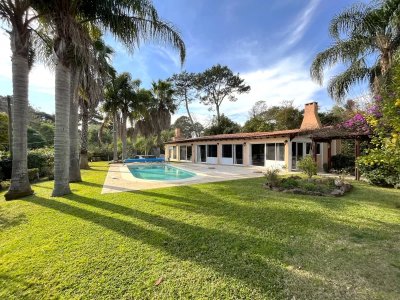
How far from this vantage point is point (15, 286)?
3160mm

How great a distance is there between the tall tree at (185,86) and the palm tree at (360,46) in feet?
92.4

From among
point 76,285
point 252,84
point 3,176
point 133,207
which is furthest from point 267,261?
point 252,84

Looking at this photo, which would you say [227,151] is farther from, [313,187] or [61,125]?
[61,125]

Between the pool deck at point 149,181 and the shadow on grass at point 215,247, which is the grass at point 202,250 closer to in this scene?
the shadow on grass at point 215,247

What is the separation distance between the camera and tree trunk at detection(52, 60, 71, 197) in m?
A: 8.14

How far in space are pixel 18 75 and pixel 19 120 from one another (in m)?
1.68

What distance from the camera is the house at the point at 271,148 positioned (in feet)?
56.2

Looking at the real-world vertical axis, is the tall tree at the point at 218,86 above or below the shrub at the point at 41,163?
above

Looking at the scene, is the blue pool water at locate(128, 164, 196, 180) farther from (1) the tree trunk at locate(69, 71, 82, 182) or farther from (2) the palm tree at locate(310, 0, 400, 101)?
(2) the palm tree at locate(310, 0, 400, 101)

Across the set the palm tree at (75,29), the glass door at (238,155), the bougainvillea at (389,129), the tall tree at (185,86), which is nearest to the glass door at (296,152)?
the glass door at (238,155)

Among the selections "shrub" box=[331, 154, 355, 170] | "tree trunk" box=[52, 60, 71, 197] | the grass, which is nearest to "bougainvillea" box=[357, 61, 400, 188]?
the grass

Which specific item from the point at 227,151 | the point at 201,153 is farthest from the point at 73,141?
the point at 201,153

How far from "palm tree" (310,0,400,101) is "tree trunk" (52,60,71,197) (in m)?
12.4

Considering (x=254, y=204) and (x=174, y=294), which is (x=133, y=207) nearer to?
(x=254, y=204)
